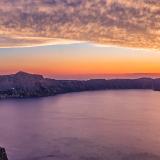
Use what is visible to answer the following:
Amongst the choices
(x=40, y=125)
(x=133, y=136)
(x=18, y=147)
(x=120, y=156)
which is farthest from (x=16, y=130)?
(x=120, y=156)

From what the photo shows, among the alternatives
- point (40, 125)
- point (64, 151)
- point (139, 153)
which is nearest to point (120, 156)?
point (139, 153)

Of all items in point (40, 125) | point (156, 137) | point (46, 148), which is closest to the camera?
point (46, 148)

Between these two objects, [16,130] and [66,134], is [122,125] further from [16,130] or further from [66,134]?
[16,130]

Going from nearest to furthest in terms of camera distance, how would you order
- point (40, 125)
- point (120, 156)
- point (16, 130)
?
point (120, 156), point (16, 130), point (40, 125)

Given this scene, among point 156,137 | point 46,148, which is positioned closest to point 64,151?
point 46,148

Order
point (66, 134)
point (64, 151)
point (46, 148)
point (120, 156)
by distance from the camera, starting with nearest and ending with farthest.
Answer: point (120, 156) → point (64, 151) → point (46, 148) → point (66, 134)

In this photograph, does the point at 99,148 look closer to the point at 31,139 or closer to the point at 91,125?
the point at 31,139

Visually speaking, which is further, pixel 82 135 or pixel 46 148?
pixel 82 135

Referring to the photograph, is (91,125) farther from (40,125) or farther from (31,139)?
(31,139)

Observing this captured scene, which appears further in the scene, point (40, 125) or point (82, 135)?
point (40, 125)
